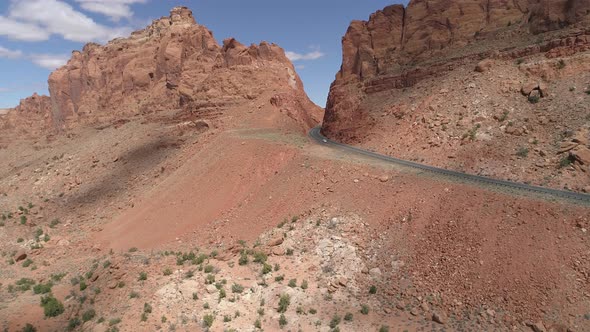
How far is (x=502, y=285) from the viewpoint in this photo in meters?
15.9

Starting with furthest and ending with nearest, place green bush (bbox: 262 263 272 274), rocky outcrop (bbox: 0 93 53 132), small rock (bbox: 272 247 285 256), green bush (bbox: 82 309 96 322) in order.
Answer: rocky outcrop (bbox: 0 93 53 132)
small rock (bbox: 272 247 285 256)
green bush (bbox: 262 263 272 274)
green bush (bbox: 82 309 96 322)

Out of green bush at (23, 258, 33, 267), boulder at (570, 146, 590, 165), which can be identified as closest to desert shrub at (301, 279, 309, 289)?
boulder at (570, 146, 590, 165)

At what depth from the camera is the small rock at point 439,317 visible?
607 inches

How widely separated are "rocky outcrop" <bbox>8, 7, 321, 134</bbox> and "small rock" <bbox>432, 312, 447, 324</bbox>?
3288 cm

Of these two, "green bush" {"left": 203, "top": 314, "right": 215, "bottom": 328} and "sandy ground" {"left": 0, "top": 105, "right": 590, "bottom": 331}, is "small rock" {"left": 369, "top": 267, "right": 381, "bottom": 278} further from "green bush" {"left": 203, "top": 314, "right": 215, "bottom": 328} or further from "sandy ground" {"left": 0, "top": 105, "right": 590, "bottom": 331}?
"green bush" {"left": 203, "top": 314, "right": 215, "bottom": 328}

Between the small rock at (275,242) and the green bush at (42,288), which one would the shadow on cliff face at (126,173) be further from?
the small rock at (275,242)

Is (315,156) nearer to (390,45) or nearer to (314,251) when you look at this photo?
(314,251)

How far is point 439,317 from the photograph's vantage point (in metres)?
15.5

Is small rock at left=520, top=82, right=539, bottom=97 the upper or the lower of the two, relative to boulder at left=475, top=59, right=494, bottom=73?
lower

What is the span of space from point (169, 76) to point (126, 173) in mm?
21086

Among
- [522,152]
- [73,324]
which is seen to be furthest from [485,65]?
[73,324]

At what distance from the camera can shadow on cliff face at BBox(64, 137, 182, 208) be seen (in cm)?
3625

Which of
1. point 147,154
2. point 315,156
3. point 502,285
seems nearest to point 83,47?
point 147,154

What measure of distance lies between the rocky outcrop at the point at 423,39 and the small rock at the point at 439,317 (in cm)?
2296
